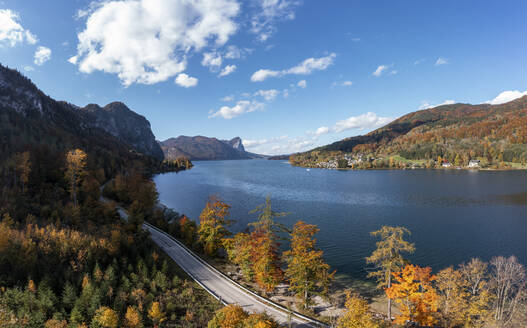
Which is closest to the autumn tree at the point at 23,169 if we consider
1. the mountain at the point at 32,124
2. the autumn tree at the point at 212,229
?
the mountain at the point at 32,124

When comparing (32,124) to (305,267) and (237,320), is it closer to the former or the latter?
(237,320)

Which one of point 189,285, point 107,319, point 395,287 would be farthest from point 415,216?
point 107,319

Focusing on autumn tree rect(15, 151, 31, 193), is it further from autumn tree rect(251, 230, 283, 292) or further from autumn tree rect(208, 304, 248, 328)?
autumn tree rect(208, 304, 248, 328)

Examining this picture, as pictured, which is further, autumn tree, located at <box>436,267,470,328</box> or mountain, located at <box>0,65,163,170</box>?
mountain, located at <box>0,65,163,170</box>

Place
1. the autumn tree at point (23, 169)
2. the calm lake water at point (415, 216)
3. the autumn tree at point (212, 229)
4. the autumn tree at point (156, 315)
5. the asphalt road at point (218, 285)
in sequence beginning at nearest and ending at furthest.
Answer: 1. the autumn tree at point (156, 315)
2. the asphalt road at point (218, 285)
3. the autumn tree at point (212, 229)
4. the calm lake water at point (415, 216)
5. the autumn tree at point (23, 169)

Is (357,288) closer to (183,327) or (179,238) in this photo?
(183,327)

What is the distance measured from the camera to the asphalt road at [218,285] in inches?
1034

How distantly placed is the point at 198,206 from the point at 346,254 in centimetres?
5727

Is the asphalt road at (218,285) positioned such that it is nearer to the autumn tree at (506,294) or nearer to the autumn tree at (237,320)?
the autumn tree at (237,320)

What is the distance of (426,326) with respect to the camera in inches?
1071

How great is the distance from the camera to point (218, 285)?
3203cm

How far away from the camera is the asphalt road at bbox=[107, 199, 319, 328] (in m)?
26.3

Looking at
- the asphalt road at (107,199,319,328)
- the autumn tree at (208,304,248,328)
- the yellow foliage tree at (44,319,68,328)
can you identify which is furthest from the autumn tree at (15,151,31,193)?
the autumn tree at (208,304,248,328)

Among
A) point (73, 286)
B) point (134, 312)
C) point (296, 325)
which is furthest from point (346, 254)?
point (73, 286)
